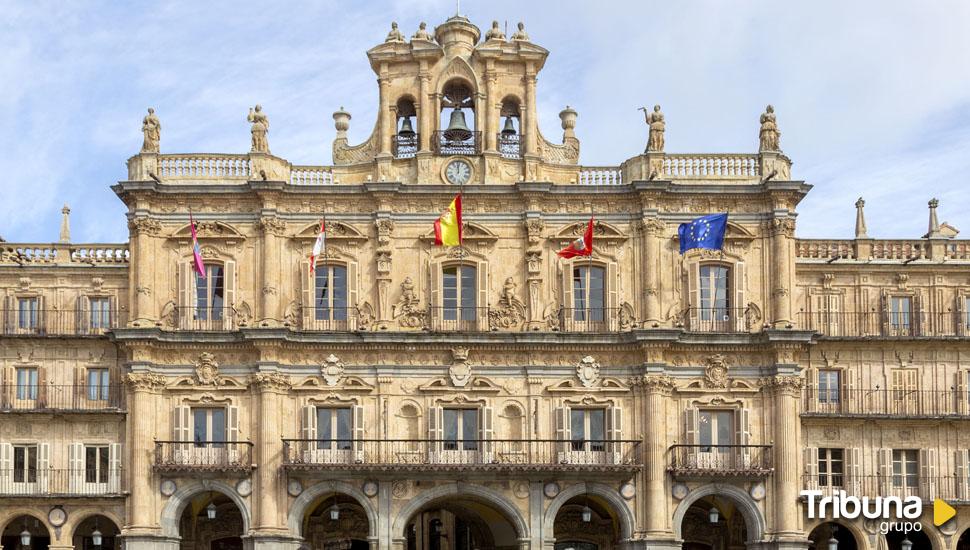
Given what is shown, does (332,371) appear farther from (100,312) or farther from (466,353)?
(100,312)

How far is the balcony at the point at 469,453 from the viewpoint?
60406 mm

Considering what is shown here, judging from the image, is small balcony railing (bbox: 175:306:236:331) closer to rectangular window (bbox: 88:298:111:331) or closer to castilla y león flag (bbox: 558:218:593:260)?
rectangular window (bbox: 88:298:111:331)

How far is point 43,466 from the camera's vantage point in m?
62.7

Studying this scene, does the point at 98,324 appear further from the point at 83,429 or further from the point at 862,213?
the point at 862,213

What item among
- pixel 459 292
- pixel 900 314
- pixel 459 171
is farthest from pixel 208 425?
pixel 900 314

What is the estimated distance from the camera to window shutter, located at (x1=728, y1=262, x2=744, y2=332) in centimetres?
6228

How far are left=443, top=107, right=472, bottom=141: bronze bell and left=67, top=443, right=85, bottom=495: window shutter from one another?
20.0m

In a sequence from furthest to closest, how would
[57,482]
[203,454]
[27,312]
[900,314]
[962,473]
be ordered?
[900,314], [27,312], [962,473], [57,482], [203,454]

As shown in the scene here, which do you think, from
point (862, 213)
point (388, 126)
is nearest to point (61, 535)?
point (388, 126)

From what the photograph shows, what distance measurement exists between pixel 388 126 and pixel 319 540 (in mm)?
17834

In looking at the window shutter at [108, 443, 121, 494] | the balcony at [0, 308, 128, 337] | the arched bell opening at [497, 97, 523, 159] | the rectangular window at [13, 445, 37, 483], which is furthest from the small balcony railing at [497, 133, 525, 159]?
the rectangular window at [13, 445, 37, 483]

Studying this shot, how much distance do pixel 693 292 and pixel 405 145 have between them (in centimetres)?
1362

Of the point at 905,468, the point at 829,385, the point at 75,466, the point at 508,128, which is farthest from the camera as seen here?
the point at 508,128

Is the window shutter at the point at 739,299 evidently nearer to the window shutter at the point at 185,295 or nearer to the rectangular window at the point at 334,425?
the rectangular window at the point at 334,425
